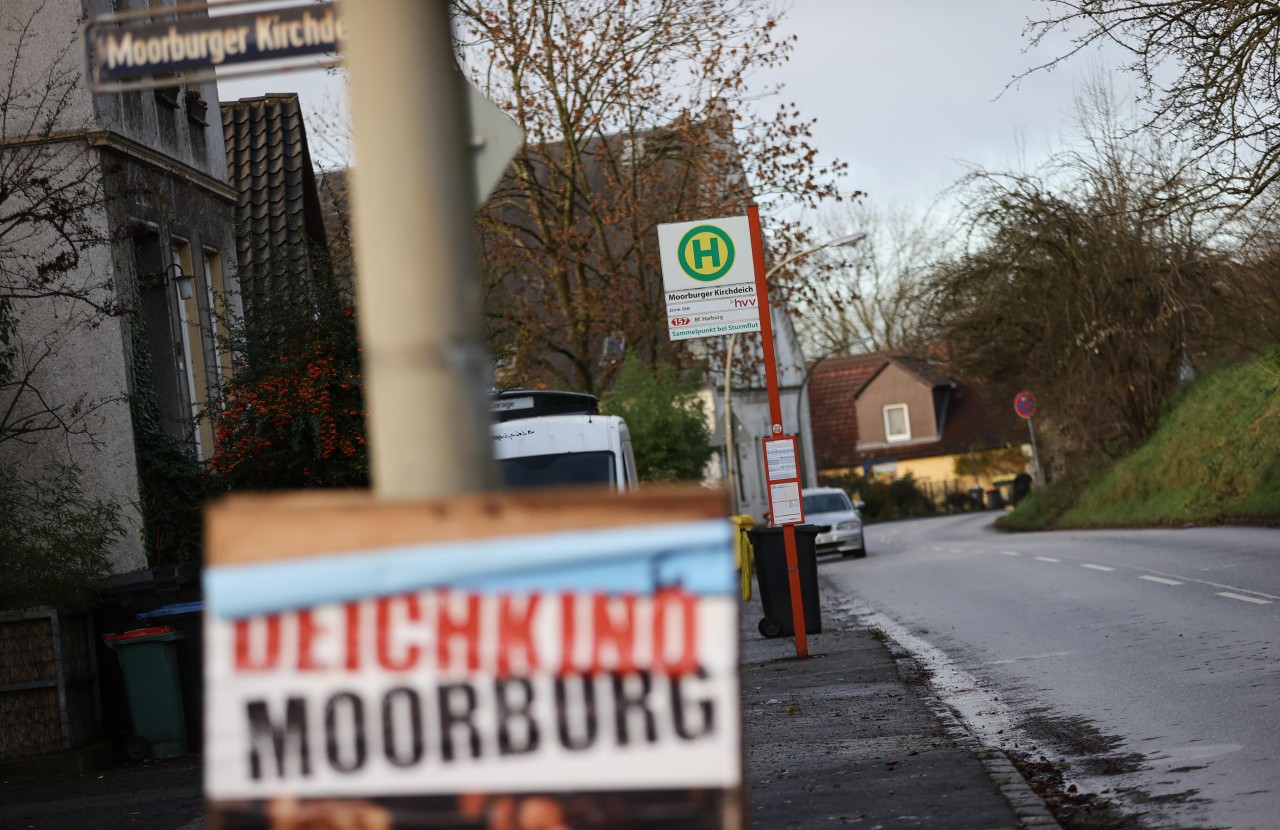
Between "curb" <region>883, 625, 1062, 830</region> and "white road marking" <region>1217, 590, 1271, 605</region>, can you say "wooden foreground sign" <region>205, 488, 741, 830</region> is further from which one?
"white road marking" <region>1217, 590, 1271, 605</region>

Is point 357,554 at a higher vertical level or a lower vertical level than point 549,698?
higher

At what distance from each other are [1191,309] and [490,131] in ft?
109

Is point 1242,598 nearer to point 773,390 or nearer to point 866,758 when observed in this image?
point 773,390

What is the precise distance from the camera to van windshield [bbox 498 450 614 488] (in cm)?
1775

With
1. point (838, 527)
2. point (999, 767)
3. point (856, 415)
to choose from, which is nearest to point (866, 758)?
point (999, 767)

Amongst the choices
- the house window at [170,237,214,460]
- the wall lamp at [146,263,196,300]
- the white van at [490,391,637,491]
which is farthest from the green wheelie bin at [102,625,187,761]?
the house window at [170,237,214,460]

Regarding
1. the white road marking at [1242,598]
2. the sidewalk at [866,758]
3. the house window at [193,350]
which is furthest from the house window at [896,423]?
the sidewalk at [866,758]

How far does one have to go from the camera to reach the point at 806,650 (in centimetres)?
1453

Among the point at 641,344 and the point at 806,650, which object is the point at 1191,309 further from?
the point at 806,650

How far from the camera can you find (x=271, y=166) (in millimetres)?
26859

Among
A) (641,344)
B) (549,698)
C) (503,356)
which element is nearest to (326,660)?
(549,698)

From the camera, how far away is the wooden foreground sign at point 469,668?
3016 mm

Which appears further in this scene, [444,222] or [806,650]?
[806,650]

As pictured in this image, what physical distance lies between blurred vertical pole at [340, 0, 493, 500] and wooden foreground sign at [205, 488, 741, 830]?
12cm
